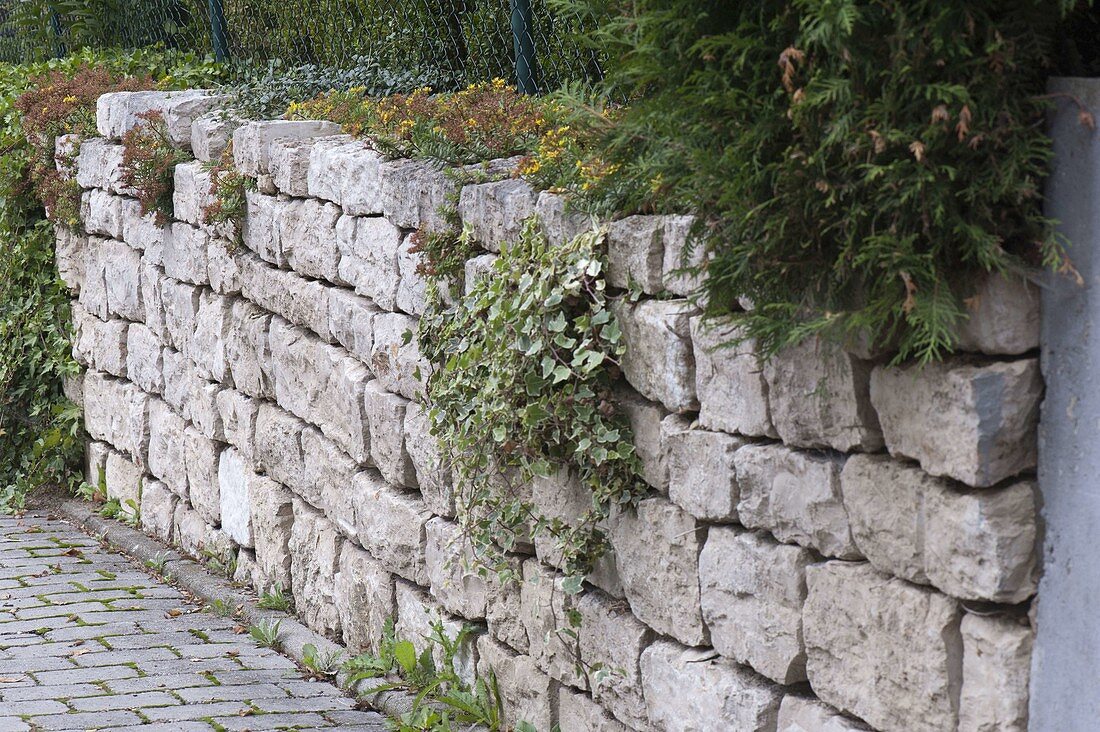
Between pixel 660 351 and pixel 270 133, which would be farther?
pixel 270 133

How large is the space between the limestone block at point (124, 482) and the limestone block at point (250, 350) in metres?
1.65

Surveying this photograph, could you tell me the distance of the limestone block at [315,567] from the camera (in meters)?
5.35

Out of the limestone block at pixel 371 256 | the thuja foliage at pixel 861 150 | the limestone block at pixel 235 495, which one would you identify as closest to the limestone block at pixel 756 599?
the thuja foliage at pixel 861 150

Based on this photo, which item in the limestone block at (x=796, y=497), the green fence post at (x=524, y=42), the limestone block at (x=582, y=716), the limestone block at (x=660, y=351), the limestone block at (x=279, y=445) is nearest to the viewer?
the limestone block at (x=796, y=497)

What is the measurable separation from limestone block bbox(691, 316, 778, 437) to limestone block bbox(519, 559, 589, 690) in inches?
34.6

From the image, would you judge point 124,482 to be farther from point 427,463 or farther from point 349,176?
point 427,463

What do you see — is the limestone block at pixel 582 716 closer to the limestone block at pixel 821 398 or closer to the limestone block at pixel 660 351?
the limestone block at pixel 660 351

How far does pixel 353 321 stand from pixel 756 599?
2411 millimetres

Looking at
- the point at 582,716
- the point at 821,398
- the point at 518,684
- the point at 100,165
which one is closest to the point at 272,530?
the point at 518,684

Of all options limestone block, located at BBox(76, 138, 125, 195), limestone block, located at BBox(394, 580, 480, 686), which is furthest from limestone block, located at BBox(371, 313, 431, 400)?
limestone block, located at BBox(76, 138, 125, 195)

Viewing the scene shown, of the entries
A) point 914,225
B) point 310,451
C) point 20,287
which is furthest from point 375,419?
point 20,287

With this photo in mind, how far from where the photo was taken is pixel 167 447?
22.8 ft

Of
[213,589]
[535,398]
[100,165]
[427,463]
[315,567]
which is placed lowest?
[213,589]

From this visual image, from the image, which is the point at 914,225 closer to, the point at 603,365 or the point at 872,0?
the point at 872,0
